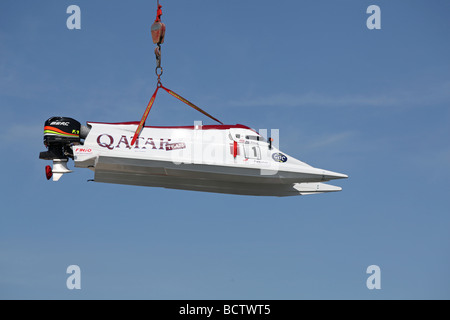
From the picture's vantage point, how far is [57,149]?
3438 centimetres

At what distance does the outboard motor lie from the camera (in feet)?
112

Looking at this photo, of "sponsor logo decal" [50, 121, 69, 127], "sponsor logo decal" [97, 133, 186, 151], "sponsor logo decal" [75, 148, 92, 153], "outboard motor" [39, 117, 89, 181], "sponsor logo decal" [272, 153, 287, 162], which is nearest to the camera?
"sponsor logo decal" [75, 148, 92, 153]

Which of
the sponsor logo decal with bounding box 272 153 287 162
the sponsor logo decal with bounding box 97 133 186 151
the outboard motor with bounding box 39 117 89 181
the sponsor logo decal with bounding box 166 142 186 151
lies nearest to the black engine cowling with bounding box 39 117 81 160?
the outboard motor with bounding box 39 117 89 181

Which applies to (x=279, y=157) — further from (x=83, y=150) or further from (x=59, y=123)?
(x=59, y=123)

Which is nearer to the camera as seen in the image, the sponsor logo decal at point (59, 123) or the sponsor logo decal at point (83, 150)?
the sponsor logo decal at point (83, 150)

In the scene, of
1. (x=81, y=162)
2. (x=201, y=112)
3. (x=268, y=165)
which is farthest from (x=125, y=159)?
(x=268, y=165)

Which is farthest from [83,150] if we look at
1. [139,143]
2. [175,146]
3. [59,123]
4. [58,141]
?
[175,146]

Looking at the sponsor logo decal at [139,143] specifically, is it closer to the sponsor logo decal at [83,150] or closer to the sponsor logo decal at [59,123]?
the sponsor logo decal at [83,150]

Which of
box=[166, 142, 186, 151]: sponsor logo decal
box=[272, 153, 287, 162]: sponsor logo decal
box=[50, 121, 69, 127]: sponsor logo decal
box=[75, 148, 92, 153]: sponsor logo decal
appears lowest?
box=[272, 153, 287, 162]: sponsor logo decal

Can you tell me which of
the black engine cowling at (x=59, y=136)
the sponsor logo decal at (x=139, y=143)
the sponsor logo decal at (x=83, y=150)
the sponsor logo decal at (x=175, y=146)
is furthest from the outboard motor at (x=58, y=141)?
the sponsor logo decal at (x=175, y=146)

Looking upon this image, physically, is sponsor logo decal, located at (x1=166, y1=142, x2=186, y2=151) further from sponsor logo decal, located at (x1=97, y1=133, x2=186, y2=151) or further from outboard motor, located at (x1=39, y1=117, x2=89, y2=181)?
outboard motor, located at (x1=39, y1=117, x2=89, y2=181)

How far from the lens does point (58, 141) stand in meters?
34.1

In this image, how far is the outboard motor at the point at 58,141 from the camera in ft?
112

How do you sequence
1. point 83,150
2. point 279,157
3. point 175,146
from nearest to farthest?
1. point 83,150
2. point 175,146
3. point 279,157
